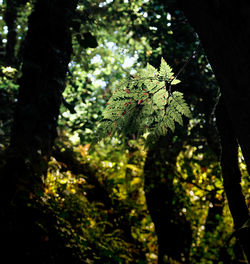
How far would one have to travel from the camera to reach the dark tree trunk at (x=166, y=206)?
584 cm

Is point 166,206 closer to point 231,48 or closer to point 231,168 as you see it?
point 231,168

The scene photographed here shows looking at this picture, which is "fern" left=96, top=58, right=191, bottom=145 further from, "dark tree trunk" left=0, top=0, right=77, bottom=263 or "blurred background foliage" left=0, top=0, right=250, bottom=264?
"blurred background foliage" left=0, top=0, right=250, bottom=264

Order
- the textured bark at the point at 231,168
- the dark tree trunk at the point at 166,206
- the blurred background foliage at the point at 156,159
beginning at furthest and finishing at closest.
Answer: the dark tree trunk at the point at 166,206 → the blurred background foliage at the point at 156,159 → the textured bark at the point at 231,168

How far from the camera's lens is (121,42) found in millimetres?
7180

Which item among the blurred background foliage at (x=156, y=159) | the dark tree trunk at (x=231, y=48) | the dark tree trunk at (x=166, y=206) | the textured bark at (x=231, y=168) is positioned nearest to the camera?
Result: the dark tree trunk at (x=231, y=48)

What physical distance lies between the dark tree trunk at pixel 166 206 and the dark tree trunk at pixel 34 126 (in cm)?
397

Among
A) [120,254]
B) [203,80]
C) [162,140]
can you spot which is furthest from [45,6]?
[203,80]

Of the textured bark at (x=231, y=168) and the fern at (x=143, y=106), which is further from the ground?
the fern at (x=143, y=106)

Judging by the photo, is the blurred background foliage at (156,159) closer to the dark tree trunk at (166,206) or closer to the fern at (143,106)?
the dark tree trunk at (166,206)

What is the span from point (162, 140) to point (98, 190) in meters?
2.13

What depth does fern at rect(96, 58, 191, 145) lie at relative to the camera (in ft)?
5.43

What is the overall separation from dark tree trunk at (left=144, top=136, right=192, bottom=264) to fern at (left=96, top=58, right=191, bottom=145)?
4.07m

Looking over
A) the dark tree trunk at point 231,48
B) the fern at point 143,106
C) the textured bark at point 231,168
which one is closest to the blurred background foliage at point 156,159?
the fern at point 143,106

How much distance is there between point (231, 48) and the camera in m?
0.75
